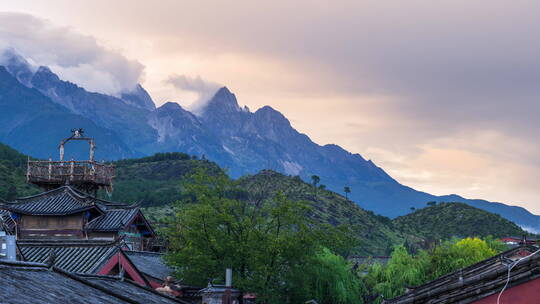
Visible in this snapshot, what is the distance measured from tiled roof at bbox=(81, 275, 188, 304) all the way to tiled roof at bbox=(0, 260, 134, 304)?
1104 mm

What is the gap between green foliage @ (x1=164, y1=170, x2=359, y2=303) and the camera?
36.1 meters

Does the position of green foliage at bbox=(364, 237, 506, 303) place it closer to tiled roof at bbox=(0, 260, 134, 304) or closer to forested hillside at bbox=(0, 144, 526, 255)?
tiled roof at bbox=(0, 260, 134, 304)

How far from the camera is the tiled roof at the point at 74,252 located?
89.3 feet

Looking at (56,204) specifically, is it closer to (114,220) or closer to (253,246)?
(114,220)

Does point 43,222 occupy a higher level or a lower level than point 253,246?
higher

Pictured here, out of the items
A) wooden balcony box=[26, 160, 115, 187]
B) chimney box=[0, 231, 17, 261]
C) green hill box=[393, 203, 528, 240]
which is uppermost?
green hill box=[393, 203, 528, 240]

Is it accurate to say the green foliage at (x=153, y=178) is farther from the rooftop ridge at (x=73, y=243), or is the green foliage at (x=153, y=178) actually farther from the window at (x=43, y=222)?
the rooftop ridge at (x=73, y=243)

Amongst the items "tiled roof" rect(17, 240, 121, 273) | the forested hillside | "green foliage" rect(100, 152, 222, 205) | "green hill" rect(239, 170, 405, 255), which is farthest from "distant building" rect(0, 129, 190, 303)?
"green hill" rect(239, 170, 405, 255)

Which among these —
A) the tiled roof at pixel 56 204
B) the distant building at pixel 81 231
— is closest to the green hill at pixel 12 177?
the distant building at pixel 81 231

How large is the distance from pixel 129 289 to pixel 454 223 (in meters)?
156

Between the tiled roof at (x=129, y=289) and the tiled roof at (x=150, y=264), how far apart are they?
1775 centimetres

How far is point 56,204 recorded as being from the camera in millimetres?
47750

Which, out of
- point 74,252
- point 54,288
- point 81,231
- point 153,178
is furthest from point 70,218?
point 153,178

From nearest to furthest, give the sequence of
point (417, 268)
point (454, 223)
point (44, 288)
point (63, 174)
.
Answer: point (44, 288)
point (417, 268)
point (63, 174)
point (454, 223)
